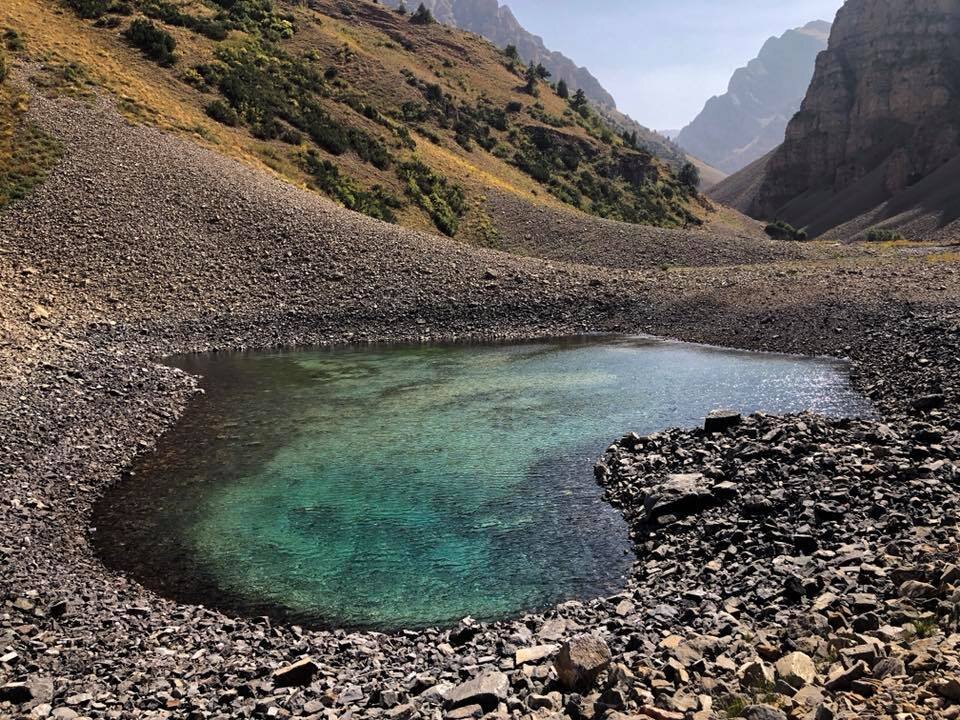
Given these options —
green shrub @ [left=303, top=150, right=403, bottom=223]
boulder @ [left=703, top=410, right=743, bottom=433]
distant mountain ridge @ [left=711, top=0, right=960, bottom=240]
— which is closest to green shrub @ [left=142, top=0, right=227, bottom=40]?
green shrub @ [left=303, top=150, right=403, bottom=223]

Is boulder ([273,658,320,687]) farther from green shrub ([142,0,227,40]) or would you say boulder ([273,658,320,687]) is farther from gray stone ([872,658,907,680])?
green shrub ([142,0,227,40])

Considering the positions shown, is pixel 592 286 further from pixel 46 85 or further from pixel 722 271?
pixel 46 85

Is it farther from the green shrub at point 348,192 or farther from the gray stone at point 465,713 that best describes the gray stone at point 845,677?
the green shrub at point 348,192

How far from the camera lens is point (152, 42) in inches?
2562

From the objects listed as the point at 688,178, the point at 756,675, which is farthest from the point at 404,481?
the point at 688,178

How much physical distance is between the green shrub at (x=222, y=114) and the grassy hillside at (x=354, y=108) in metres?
0.10

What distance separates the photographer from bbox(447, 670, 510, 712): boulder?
909 centimetres

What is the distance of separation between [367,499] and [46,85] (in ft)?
160

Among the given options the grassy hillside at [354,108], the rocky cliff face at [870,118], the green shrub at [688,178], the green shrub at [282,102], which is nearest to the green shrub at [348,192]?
the grassy hillside at [354,108]

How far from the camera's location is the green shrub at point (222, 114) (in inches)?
2375

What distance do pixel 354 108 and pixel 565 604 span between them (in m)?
71.2

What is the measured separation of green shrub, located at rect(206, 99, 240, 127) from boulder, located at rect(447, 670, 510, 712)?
195 ft

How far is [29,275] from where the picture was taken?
3581cm

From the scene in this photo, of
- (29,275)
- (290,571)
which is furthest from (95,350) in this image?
(290,571)
